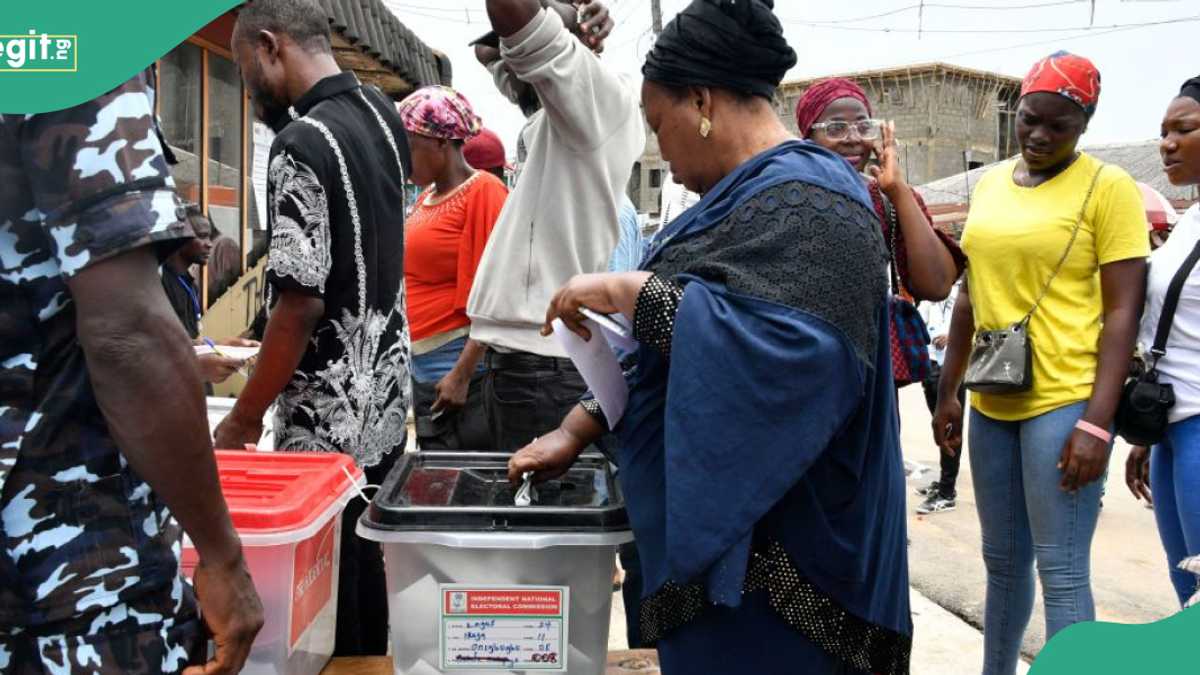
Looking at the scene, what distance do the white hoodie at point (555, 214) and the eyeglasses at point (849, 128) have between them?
64 cm

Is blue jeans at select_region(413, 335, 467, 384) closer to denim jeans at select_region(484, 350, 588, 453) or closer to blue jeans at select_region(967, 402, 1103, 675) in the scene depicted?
denim jeans at select_region(484, 350, 588, 453)

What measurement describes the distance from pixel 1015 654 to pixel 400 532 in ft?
6.58

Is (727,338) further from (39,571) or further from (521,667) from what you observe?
(39,571)

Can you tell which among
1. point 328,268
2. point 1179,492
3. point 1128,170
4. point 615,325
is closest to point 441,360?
point 328,268

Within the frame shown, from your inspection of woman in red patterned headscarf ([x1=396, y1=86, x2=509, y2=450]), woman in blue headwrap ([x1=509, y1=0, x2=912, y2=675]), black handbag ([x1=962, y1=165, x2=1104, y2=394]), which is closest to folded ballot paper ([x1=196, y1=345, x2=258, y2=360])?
woman in red patterned headscarf ([x1=396, y1=86, x2=509, y2=450])

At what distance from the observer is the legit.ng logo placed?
106cm

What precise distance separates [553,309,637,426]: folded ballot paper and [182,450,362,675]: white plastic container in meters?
0.57

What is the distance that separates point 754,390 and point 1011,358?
1446mm

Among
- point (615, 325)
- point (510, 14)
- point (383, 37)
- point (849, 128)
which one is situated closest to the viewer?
point (615, 325)

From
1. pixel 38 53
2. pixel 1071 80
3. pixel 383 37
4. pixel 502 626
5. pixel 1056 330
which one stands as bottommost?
pixel 502 626

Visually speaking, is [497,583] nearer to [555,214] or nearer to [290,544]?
[290,544]

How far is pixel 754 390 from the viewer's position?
55.8 inches

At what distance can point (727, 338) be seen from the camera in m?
1.42

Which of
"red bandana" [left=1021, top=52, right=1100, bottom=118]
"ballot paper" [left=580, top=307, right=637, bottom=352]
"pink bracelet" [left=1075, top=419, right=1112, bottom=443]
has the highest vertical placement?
"red bandana" [left=1021, top=52, right=1100, bottom=118]
